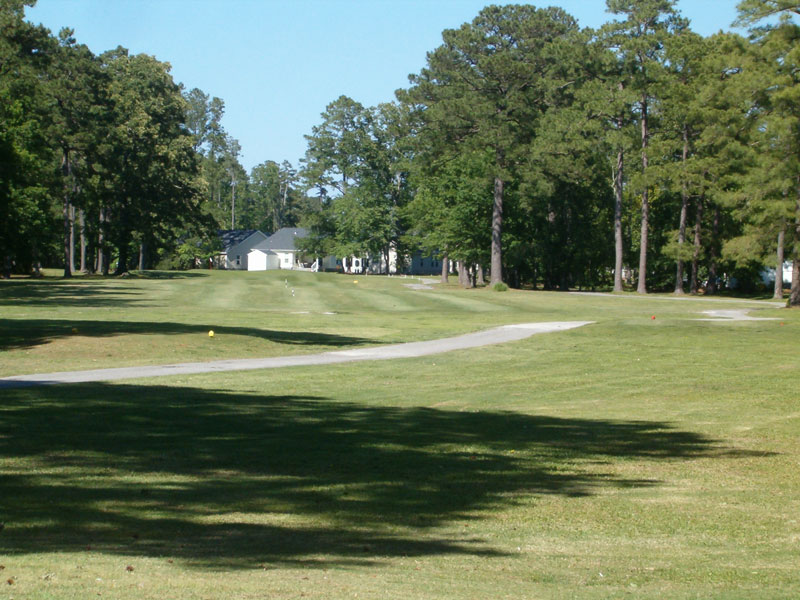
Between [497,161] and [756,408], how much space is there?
51223 mm

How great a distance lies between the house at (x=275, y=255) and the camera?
124 m

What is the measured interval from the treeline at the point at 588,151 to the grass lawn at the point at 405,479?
96.3ft

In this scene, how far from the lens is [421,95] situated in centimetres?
7288

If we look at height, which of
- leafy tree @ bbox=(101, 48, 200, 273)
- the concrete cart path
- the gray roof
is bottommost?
the concrete cart path

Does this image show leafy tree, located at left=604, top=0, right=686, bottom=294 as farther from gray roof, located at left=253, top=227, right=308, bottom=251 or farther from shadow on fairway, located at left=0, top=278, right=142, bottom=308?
gray roof, located at left=253, top=227, right=308, bottom=251

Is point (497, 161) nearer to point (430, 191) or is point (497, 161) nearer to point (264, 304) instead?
point (430, 191)

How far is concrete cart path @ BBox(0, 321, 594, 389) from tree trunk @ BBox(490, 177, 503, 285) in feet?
121

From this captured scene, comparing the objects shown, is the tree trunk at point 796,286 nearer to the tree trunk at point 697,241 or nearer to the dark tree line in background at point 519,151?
the dark tree line in background at point 519,151

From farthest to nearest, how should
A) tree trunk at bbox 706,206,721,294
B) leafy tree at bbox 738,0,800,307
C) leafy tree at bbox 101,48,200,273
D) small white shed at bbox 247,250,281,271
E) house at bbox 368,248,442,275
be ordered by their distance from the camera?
small white shed at bbox 247,250,281,271
house at bbox 368,248,442,275
leafy tree at bbox 101,48,200,273
tree trunk at bbox 706,206,721,294
leafy tree at bbox 738,0,800,307

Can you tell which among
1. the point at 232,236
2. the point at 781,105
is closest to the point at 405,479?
the point at 781,105

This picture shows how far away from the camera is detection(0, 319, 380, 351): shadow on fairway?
20.5 m

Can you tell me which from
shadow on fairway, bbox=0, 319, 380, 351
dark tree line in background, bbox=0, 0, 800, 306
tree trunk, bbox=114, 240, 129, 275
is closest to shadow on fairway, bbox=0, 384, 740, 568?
shadow on fairway, bbox=0, 319, 380, 351

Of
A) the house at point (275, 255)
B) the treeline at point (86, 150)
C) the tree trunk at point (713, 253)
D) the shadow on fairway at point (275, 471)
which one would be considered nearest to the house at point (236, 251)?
the house at point (275, 255)

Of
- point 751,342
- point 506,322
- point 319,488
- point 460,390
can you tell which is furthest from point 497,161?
point 319,488
